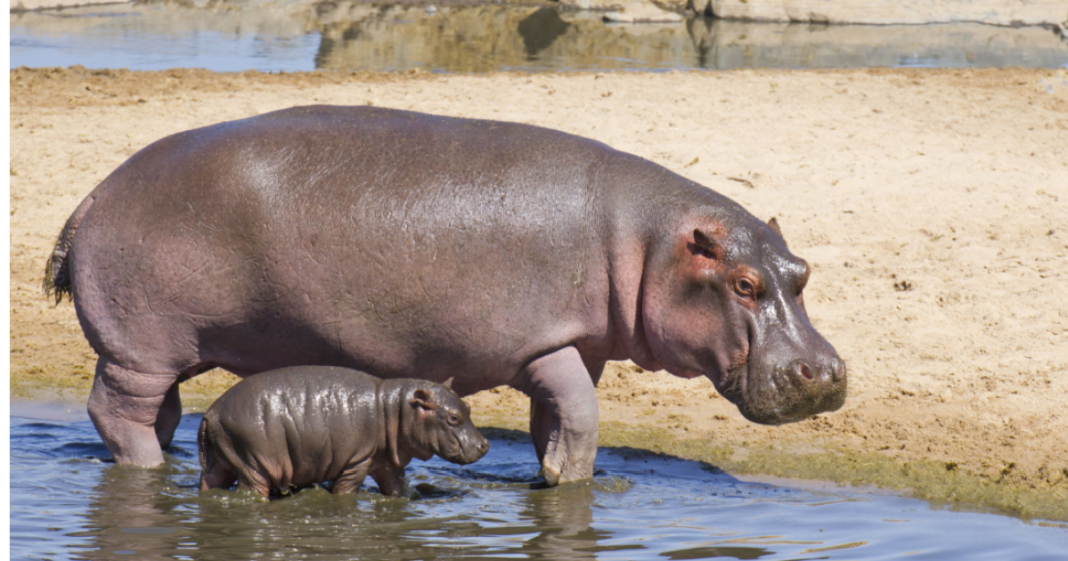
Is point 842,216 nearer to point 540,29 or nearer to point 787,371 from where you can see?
point 787,371

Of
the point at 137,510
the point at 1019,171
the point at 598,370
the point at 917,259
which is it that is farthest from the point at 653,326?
the point at 1019,171

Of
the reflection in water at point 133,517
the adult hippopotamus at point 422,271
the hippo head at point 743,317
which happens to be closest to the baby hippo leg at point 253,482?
the reflection in water at point 133,517

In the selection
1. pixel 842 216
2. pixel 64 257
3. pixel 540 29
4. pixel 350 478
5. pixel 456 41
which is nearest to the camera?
pixel 350 478

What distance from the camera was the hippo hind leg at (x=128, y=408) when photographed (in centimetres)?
521

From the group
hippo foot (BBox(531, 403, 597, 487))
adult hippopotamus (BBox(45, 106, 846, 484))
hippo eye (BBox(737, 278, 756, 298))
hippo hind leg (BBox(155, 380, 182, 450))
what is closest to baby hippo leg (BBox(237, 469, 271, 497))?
adult hippopotamus (BBox(45, 106, 846, 484))

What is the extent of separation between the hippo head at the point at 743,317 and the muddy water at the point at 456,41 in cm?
1082

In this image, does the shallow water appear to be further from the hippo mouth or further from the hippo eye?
the hippo eye

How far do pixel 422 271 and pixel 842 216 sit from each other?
508 cm

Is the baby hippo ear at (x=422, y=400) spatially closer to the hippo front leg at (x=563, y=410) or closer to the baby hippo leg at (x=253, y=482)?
the hippo front leg at (x=563, y=410)

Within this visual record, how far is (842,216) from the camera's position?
9312mm

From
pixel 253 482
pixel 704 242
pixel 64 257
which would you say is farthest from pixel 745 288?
pixel 64 257

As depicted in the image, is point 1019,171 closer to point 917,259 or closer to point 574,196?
point 917,259

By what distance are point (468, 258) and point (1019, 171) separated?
6.51 metres

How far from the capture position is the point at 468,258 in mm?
5086
